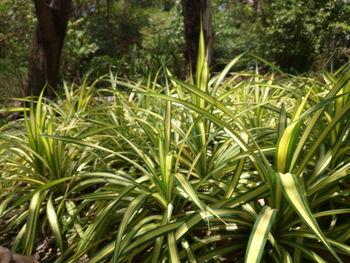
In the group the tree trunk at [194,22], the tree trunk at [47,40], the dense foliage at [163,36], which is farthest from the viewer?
the dense foliage at [163,36]

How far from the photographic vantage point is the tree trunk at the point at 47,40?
501cm

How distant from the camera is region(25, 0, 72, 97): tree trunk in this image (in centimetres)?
501

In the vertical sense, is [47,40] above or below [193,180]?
above

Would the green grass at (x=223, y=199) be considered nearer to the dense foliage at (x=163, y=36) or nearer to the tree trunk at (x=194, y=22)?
the tree trunk at (x=194, y=22)

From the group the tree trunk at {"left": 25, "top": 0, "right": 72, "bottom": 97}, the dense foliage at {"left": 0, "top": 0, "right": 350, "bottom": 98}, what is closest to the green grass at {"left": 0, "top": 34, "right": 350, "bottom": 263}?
the tree trunk at {"left": 25, "top": 0, "right": 72, "bottom": 97}

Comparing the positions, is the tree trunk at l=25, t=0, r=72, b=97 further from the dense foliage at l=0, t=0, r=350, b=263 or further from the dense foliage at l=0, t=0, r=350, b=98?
the dense foliage at l=0, t=0, r=350, b=263

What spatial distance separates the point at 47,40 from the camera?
5.27 metres

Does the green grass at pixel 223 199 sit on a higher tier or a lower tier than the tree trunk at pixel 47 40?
lower

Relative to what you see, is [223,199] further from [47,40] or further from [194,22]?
[47,40]

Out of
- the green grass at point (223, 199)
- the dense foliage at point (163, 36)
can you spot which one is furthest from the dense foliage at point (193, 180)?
the dense foliage at point (163, 36)

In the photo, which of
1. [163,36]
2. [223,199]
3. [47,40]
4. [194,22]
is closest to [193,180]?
[223,199]

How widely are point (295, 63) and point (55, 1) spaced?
8727 millimetres

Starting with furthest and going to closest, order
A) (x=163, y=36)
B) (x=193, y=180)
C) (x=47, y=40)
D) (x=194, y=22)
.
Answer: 1. (x=163, y=36)
2. (x=47, y=40)
3. (x=194, y=22)
4. (x=193, y=180)

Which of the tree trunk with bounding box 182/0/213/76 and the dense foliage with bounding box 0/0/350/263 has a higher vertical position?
the tree trunk with bounding box 182/0/213/76
